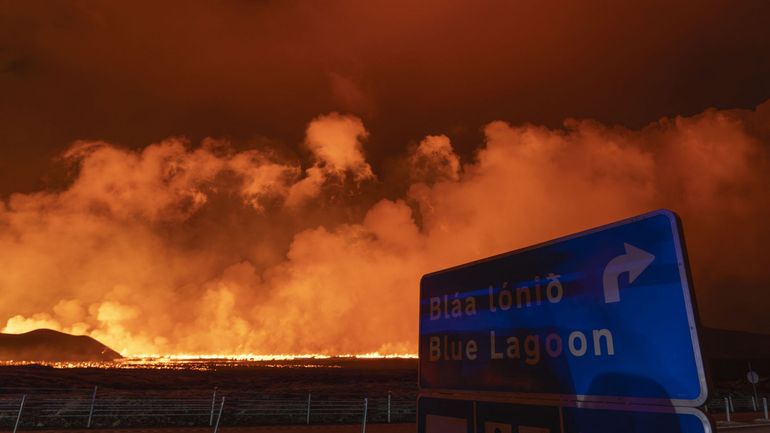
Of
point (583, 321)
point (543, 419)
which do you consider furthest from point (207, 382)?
point (583, 321)

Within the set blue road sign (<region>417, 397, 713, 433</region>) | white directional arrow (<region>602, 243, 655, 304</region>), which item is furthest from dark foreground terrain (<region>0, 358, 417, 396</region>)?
white directional arrow (<region>602, 243, 655, 304</region>)

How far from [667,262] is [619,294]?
0.74 ft

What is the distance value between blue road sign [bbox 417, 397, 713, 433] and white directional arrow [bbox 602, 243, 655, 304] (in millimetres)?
440

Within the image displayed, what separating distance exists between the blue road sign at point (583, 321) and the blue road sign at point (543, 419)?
0.17ft

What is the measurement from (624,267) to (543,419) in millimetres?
801

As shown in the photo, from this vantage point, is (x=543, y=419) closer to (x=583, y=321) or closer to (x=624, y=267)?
(x=583, y=321)

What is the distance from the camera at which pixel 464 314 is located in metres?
2.69

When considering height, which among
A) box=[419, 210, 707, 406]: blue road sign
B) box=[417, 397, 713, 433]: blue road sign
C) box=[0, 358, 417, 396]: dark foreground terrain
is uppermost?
box=[0, 358, 417, 396]: dark foreground terrain

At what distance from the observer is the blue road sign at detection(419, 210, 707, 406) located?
158cm

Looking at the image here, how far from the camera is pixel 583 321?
1.91 m

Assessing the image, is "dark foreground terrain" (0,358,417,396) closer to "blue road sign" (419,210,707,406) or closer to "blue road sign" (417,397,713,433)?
"blue road sign" (417,397,713,433)

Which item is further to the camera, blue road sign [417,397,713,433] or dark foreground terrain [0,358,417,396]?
dark foreground terrain [0,358,417,396]

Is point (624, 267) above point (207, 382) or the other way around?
the other way around

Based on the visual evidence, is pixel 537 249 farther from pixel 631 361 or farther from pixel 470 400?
pixel 470 400
